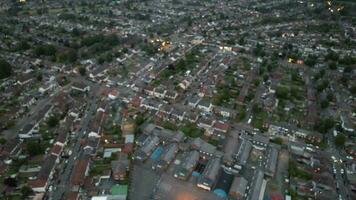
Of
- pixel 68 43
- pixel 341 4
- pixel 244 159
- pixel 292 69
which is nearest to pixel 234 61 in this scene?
pixel 292 69

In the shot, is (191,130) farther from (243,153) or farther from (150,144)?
(243,153)

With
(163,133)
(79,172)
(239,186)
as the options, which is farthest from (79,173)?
(239,186)

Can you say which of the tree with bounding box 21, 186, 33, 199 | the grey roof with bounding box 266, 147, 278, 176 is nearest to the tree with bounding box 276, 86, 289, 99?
the grey roof with bounding box 266, 147, 278, 176

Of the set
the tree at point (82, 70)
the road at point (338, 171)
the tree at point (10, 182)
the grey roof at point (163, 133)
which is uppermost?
the tree at point (82, 70)

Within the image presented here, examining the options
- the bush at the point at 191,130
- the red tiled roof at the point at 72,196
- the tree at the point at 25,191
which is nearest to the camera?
the tree at the point at 25,191

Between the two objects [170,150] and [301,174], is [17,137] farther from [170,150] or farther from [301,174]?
[301,174]

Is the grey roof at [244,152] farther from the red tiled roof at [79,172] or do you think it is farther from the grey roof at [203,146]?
the red tiled roof at [79,172]

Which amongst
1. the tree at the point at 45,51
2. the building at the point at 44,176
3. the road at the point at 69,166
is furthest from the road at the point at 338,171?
the tree at the point at 45,51
